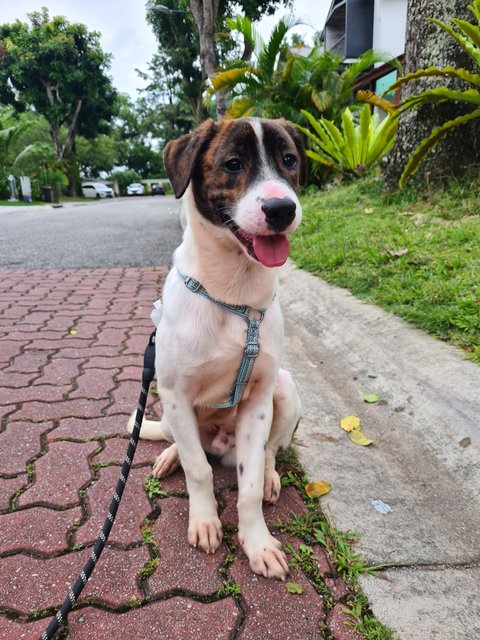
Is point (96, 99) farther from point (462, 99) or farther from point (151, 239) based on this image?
point (462, 99)

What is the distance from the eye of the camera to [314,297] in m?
4.36

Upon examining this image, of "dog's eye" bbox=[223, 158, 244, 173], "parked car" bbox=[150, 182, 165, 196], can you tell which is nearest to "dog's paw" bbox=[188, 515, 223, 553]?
"dog's eye" bbox=[223, 158, 244, 173]

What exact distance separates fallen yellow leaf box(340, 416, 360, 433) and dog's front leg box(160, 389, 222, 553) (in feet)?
3.27

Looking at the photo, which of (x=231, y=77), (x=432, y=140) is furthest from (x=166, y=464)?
(x=231, y=77)

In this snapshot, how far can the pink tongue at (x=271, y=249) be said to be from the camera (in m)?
1.80

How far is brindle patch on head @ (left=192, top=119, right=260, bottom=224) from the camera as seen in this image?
1896mm

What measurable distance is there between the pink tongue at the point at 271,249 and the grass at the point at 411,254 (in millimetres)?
1406

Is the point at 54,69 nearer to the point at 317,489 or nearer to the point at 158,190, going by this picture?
the point at 158,190

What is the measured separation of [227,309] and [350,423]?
1176 millimetres

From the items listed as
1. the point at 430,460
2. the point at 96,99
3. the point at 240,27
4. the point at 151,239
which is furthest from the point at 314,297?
the point at 96,99

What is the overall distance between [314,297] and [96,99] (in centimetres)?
3473

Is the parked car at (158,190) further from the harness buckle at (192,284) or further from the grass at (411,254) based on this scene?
the harness buckle at (192,284)

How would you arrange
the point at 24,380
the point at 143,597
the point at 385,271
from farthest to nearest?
the point at 385,271, the point at 24,380, the point at 143,597

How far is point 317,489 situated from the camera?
213 cm
